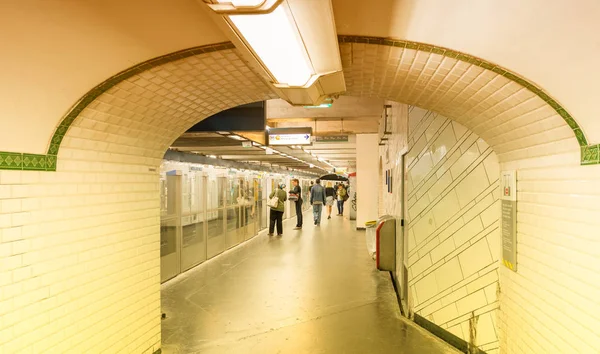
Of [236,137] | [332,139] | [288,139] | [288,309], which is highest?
[332,139]

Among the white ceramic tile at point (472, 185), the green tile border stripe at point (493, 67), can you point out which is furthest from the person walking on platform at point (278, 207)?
the green tile border stripe at point (493, 67)

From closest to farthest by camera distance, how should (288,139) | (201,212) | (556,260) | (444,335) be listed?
1. (556,260)
2. (444,335)
3. (288,139)
4. (201,212)

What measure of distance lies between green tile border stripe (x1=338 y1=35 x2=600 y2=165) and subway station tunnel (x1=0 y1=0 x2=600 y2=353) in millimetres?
12

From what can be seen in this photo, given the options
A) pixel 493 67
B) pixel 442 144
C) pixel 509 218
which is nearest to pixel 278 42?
pixel 493 67

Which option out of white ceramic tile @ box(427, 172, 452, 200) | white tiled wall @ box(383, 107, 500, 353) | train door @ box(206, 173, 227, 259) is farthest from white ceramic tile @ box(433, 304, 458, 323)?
train door @ box(206, 173, 227, 259)

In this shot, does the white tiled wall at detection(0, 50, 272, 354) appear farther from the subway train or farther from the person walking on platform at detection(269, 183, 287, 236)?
the person walking on platform at detection(269, 183, 287, 236)

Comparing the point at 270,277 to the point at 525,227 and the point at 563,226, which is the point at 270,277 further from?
the point at 563,226

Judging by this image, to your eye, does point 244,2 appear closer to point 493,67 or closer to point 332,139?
point 493,67

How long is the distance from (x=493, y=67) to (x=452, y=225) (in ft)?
7.04

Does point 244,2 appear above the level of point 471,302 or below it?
above

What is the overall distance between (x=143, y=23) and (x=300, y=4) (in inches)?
43.0

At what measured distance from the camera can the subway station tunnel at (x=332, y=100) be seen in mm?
1906

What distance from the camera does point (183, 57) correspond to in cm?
236

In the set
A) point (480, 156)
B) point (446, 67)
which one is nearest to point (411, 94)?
point (446, 67)
